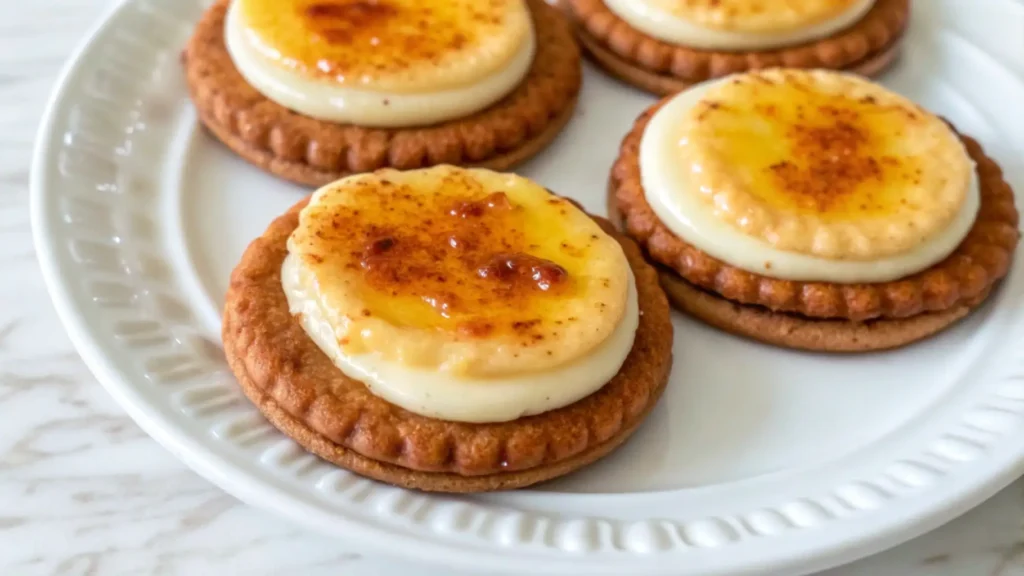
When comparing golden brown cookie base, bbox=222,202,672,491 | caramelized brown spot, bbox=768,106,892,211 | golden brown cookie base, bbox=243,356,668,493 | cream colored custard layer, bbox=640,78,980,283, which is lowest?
golden brown cookie base, bbox=243,356,668,493

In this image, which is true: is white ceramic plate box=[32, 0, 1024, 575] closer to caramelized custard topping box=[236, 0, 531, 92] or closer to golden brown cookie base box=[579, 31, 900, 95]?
golden brown cookie base box=[579, 31, 900, 95]

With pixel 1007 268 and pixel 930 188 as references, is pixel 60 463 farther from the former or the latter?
pixel 1007 268

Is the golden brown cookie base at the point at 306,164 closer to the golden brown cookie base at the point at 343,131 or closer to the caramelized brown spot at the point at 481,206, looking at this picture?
the golden brown cookie base at the point at 343,131

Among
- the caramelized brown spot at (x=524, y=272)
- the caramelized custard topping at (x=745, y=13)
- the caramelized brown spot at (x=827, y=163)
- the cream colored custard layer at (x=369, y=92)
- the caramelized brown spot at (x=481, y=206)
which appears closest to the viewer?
the caramelized brown spot at (x=524, y=272)

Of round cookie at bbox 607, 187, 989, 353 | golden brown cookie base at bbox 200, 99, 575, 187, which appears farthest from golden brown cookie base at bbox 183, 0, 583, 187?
round cookie at bbox 607, 187, 989, 353

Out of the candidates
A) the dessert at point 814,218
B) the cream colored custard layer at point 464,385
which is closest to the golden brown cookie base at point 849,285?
the dessert at point 814,218

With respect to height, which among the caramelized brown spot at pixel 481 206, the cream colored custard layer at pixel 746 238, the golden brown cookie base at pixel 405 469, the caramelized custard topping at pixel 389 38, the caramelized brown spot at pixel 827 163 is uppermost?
the caramelized custard topping at pixel 389 38

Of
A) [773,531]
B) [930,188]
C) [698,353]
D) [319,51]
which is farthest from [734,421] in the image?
[319,51]

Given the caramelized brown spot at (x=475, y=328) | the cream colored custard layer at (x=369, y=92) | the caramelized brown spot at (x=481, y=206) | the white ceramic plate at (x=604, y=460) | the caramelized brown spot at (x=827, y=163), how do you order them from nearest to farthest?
the white ceramic plate at (x=604, y=460), the caramelized brown spot at (x=475, y=328), the caramelized brown spot at (x=481, y=206), the caramelized brown spot at (x=827, y=163), the cream colored custard layer at (x=369, y=92)
